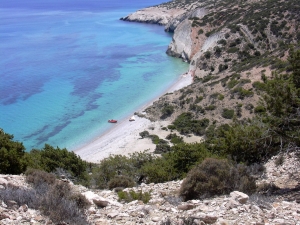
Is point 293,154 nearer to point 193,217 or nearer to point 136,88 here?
point 193,217

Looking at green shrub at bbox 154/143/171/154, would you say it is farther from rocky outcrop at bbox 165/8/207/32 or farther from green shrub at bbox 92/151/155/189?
rocky outcrop at bbox 165/8/207/32

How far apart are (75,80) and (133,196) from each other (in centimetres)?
3943

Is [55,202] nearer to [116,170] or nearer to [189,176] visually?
[189,176]

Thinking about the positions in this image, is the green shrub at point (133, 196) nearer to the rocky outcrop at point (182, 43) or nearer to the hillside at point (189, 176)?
the hillside at point (189, 176)

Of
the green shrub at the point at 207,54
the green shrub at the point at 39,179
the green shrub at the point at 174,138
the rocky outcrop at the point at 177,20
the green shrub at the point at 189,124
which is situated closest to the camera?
the green shrub at the point at 39,179

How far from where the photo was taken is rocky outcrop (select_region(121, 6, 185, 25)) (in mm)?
103062

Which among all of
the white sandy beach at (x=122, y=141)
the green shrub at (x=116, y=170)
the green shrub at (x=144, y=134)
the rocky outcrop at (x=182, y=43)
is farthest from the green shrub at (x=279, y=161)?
the rocky outcrop at (x=182, y=43)

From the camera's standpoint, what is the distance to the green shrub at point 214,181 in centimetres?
1005

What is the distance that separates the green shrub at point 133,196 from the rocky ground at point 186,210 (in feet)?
0.57

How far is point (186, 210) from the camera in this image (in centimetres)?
853

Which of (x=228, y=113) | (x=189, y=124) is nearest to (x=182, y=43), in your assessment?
(x=189, y=124)

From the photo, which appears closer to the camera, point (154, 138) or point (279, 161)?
point (279, 161)

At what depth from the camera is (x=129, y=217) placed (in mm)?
8039

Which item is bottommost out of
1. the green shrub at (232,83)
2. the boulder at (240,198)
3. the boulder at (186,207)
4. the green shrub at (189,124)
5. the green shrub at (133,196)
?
the green shrub at (189,124)
